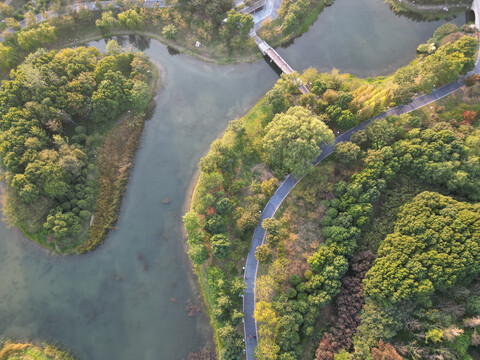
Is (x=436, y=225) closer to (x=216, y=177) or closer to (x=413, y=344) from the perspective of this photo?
(x=413, y=344)

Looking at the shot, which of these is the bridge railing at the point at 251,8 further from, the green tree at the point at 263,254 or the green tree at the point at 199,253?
the green tree at the point at 199,253

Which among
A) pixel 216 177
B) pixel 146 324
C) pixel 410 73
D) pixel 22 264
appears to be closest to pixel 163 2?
pixel 216 177

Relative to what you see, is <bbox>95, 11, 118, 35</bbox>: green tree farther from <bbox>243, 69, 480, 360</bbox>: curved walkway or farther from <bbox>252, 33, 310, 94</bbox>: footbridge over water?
<bbox>243, 69, 480, 360</bbox>: curved walkway

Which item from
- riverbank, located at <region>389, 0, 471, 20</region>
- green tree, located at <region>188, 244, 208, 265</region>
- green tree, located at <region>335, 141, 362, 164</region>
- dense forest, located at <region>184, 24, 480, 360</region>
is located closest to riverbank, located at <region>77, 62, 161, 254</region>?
dense forest, located at <region>184, 24, 480, 360</region>

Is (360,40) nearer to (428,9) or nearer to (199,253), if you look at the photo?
(428,9)

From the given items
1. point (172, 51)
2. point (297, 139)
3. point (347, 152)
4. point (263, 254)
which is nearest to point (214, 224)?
point (263, 254)

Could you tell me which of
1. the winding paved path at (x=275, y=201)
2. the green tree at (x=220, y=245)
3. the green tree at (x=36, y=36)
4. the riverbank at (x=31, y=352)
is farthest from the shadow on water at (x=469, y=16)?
the riverbank at (x=31, y=352)
